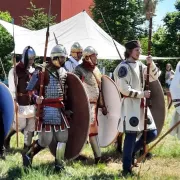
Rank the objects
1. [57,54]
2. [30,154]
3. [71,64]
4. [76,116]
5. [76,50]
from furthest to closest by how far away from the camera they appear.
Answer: [76,50] → [71,64] → [76,116] → [30,154] → [57,54]

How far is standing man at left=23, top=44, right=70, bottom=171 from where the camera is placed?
15.8 feet

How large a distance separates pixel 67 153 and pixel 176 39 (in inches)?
822

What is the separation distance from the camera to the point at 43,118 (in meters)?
4.84

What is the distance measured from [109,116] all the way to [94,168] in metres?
0.94

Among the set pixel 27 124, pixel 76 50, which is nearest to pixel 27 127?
pixel 27 124

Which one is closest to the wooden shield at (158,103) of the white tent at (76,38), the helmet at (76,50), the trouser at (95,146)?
the trouser at (95,146)

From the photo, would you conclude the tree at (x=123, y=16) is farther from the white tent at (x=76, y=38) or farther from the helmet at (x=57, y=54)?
the helmet at (x=57, y=54)

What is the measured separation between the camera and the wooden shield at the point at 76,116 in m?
5.16

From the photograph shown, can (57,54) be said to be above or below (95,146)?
above

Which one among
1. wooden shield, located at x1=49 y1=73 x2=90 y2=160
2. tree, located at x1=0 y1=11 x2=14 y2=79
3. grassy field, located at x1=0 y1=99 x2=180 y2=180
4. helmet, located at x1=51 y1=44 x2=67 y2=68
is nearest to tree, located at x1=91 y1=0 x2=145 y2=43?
tree, located at x1=0 y1=11 x2=14 y2=79

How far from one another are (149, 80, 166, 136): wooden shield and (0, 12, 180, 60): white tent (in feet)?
13.2

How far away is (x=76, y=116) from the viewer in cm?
532

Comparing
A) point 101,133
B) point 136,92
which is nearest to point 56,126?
point 136,92

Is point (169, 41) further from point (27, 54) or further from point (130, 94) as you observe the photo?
point (130, 94)
